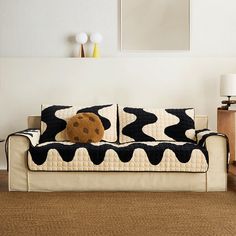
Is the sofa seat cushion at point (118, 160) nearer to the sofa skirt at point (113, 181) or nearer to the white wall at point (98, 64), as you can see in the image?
the sofa skirt at point (113, 181)

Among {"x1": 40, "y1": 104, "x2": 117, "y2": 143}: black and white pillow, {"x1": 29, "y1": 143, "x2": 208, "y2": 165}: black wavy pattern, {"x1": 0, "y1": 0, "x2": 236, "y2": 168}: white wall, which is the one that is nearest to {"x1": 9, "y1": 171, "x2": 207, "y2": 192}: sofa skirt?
{"x1": 29, "y1": 143, "x2": 208, "y2": 165}: black wavy pattern

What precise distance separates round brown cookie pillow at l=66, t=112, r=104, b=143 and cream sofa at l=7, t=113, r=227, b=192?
0.41m

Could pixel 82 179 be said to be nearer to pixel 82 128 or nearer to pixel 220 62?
pixel 82 128

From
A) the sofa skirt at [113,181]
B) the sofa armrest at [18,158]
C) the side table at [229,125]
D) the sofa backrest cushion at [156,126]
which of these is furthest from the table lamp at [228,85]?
the sofa armrest at [18,158]

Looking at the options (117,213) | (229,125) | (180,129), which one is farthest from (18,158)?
(229,125)

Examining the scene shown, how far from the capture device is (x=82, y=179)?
13.2ft

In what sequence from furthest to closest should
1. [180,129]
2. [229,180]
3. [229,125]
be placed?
[229,125], [229,180], [180,129]

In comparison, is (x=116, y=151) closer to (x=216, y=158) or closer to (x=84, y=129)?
(x=84, y=129)

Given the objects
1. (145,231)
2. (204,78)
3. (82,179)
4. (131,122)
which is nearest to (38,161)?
(82,179)

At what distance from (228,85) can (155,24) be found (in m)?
1.22

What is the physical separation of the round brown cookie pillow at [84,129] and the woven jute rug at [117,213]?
0.56m

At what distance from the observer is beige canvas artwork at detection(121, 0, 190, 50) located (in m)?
5.55

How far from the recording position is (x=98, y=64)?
→ 5.48m

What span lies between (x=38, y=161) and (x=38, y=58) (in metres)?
1.90
